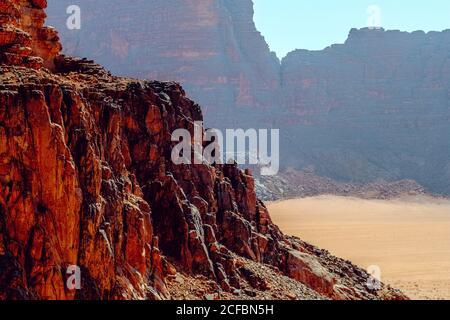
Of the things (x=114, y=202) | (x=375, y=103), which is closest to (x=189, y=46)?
(x=375, y=103)

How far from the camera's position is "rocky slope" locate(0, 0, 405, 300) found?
14695mm

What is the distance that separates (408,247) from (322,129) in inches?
2641

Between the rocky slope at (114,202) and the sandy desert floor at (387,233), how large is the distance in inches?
619

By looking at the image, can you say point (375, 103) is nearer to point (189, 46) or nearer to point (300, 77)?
point (300, 77)

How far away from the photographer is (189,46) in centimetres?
12412

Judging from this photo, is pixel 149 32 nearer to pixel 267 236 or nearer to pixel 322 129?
pixel 322 129

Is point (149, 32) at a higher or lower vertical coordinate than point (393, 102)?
higher

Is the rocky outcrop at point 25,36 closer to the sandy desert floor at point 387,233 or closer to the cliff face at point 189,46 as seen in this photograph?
the sandy desert floor at point 387,233

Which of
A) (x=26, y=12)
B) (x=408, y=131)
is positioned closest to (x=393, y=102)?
(x=408, y=131)

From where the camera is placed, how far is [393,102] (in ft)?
424

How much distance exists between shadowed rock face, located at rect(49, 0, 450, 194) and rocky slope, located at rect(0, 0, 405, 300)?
288ft

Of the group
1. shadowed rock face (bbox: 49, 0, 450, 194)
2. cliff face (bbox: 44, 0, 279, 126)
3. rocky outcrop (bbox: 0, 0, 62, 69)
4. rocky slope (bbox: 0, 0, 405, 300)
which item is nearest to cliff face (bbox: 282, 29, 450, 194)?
shadowed rock face (bbox: 49, 0, 450, 194)
